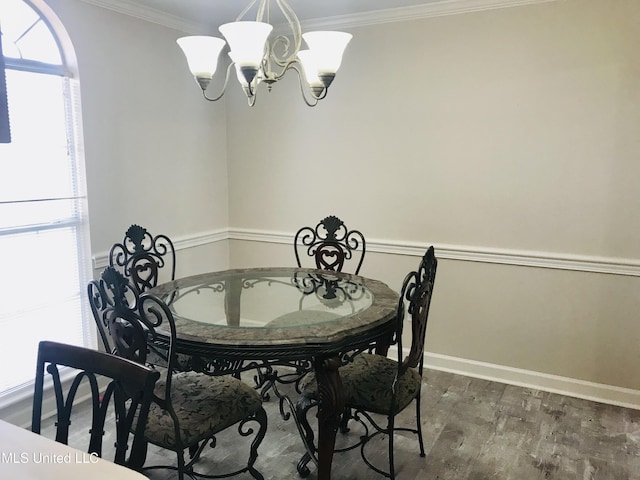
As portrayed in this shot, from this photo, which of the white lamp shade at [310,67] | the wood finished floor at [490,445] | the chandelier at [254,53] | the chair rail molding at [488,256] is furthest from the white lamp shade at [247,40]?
the wood finished floor at [490,445]

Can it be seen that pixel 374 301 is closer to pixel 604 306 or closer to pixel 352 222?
pixel 352 222

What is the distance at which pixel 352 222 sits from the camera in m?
3.77

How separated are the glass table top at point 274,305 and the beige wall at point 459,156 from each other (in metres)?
0.86

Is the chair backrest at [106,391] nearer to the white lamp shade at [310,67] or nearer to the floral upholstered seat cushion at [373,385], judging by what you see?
the floral upholstered seat cushion at [373,385]

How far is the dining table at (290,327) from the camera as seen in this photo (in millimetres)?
2014

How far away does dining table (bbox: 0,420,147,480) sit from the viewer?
43.7 inches

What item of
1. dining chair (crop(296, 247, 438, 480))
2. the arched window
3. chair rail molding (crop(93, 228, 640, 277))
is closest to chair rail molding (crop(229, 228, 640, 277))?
chair rail molding (crop(93, 228, 640, 277))

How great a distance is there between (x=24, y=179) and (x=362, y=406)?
2146 millimetres

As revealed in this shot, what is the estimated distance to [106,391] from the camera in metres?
1.48

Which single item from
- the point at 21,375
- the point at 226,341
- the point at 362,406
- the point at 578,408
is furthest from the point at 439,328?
the point at 21,375

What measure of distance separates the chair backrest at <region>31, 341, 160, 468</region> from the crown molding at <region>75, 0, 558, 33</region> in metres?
2.29

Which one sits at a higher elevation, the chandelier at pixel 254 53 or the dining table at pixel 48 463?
the chandelier at pixel 254 53

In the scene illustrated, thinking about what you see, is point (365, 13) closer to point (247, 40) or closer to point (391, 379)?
point (247, 40)

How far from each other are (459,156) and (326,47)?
1539mm
